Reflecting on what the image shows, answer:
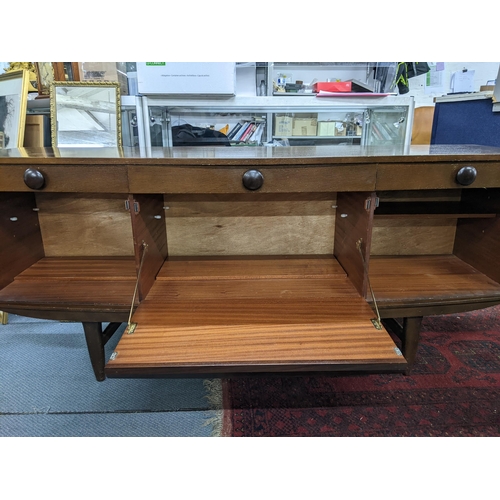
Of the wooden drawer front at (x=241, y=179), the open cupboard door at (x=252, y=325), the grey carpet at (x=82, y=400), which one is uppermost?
the wooden drawer front at (x=241, y=179)

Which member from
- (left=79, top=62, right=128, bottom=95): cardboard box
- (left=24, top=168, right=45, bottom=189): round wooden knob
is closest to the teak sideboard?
(left=24, top=168, right=45, bottom=189): round wooden knob

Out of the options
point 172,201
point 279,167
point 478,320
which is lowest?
point 478,320

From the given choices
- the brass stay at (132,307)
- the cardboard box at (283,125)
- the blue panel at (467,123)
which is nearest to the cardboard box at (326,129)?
the cardboard box at (283,125)

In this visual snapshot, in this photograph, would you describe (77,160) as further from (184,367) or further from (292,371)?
(292,371)

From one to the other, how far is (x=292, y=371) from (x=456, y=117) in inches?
89.5

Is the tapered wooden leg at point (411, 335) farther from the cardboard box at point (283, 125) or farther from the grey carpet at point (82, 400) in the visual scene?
the cardboard box at point (283, 125)

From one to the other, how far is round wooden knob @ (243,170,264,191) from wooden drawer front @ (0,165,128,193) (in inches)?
11.6

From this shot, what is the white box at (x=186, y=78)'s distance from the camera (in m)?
2.35

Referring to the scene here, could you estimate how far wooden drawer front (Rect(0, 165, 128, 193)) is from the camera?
0.90 meters

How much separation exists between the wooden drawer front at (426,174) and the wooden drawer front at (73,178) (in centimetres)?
64

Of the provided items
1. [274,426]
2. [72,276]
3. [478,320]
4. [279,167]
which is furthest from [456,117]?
[72,276]

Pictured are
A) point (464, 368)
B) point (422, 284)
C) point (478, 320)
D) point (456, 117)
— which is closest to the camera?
point (422, 284)

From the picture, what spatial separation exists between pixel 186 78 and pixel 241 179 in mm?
1793

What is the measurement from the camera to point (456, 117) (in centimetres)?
233
